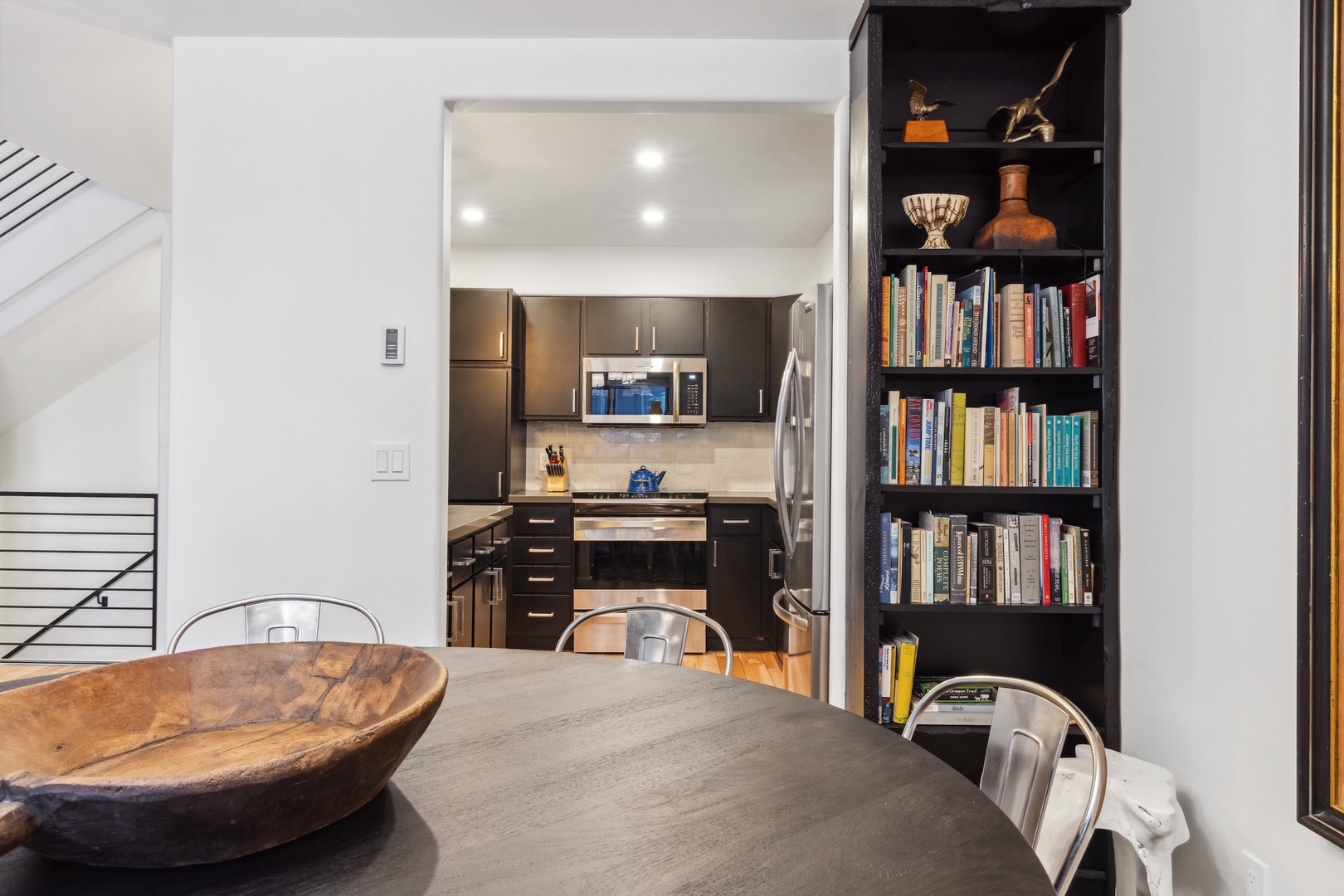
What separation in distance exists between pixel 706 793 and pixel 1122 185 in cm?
206

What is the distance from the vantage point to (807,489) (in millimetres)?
2881

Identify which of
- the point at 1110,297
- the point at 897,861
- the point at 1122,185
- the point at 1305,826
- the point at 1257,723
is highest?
the point at 1122,185

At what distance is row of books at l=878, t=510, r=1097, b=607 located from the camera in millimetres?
2143

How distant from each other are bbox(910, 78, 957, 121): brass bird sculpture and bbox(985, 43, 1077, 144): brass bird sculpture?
160mm

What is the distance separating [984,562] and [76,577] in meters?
5.57

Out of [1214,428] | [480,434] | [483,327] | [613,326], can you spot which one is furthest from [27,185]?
[1214,428]

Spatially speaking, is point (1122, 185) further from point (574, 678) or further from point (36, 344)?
point (36, 344)

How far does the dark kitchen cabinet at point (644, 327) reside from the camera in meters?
4.75

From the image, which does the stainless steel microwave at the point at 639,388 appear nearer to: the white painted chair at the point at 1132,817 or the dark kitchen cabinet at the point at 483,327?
the dark kitchen cabinet at the point at 483,327

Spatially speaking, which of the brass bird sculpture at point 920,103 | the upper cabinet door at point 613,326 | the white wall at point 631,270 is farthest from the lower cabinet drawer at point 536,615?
the brass bird sculpture at point 920,103

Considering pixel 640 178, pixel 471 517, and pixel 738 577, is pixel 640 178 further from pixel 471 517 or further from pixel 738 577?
pixel 738 577

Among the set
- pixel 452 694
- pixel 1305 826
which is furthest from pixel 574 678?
pixel 1305 826

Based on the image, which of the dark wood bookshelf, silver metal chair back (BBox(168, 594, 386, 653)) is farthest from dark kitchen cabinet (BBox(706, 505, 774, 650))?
silver metal chair back (BBox(168, 594, 386, 653))

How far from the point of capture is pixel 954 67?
7.77ft
